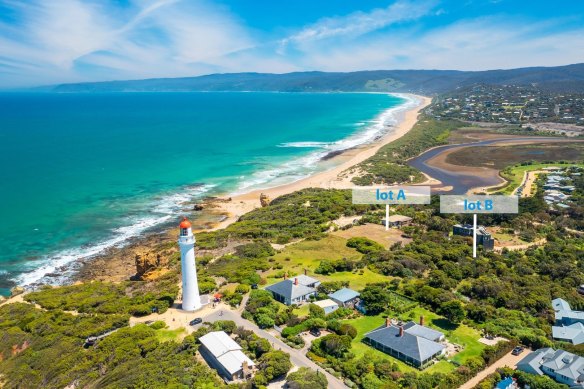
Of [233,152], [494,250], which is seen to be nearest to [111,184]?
[233,152]

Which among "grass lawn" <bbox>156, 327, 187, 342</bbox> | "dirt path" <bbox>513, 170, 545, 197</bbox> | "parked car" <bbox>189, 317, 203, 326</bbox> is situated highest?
"parked car" <bbox>189, 317, 203, 326</bbox>

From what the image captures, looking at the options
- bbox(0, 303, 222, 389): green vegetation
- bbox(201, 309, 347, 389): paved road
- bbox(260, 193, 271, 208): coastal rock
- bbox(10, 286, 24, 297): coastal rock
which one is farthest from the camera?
bbox(260, 193, 271, 208): coastal rock

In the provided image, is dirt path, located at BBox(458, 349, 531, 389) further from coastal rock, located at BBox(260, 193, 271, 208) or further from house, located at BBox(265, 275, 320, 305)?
coastal rock, located at BBox(260, 193, 271, 208)

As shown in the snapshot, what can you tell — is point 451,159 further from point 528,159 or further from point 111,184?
point 111,184

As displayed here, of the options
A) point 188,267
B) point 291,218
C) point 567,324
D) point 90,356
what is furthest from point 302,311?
point 291,218

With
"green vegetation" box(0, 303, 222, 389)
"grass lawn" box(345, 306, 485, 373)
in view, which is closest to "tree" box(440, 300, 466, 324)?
"grass lawn" box(345, 306, 485, 373)

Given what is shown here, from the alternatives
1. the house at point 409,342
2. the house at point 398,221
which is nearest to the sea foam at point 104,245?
the house at point 398,221

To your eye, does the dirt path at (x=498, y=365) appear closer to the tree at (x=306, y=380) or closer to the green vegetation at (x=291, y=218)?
the tree at (x=306, y=380)
